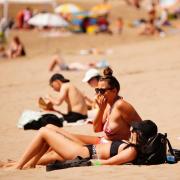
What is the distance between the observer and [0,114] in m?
12.0

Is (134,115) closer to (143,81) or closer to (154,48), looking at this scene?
(143,81)

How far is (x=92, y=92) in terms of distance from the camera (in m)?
13.9

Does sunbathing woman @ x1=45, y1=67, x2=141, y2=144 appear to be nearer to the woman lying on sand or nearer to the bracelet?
the woman lying on sand

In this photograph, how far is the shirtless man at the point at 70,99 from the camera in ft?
35.6

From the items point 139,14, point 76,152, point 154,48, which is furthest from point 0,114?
point 139,14

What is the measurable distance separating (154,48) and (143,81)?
7.51m

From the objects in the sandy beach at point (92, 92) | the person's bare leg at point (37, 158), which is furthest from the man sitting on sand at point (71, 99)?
the person's bare leg at point (37, 158)

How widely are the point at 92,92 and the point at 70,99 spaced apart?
2896 millimetres

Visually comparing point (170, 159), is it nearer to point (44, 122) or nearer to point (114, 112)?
point (114, 112)

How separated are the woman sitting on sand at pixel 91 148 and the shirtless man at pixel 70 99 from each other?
3350mm

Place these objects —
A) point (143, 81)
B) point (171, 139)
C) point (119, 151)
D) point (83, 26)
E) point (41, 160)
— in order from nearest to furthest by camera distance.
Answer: point (119, 151), point (41, 160), point (171, 139), point (143, 81), point (83, 26)

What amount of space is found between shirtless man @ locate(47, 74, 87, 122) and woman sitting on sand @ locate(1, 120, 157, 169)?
3.35 metres

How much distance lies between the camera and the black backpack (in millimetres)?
6926

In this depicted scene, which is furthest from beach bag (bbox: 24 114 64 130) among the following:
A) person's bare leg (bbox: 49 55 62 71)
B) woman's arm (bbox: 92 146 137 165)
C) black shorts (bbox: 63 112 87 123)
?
person's bare leg (bbox: 49 55 62 71)
